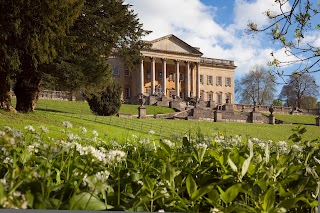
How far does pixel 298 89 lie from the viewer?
9.49ft

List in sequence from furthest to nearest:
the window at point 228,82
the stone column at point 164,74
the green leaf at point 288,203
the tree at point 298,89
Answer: the stone column at point 164,74 < the window at point 228,82 < the tree at point 298,89 < the green leaf at point 288,203

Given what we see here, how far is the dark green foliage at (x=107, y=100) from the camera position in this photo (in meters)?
2.87

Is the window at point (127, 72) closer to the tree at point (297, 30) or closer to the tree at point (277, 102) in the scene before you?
the tree at point (297, 30)

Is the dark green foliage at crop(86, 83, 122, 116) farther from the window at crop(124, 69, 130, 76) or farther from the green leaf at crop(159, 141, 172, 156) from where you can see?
the green leaf at crop(159, 141, 172, 156)

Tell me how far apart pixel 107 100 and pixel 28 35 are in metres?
0.80

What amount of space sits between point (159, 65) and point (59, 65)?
0.80m

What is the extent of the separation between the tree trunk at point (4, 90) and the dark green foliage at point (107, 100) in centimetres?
58

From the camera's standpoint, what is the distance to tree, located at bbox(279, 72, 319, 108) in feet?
9.27

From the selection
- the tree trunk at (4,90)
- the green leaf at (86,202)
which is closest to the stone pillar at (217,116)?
the tree trunk at (4,90)

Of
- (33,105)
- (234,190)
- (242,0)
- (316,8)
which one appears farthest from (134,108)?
(234,190)

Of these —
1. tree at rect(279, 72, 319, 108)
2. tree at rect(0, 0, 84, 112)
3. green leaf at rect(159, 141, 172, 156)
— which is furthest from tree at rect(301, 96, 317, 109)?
green leaf at rect(159, 141, 172, 156)

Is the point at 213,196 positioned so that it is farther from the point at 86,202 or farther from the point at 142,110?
the point at 142,110

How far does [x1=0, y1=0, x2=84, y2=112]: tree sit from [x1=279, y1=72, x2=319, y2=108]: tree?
1.61 meters

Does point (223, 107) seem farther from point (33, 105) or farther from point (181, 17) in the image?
point (33, 105)
